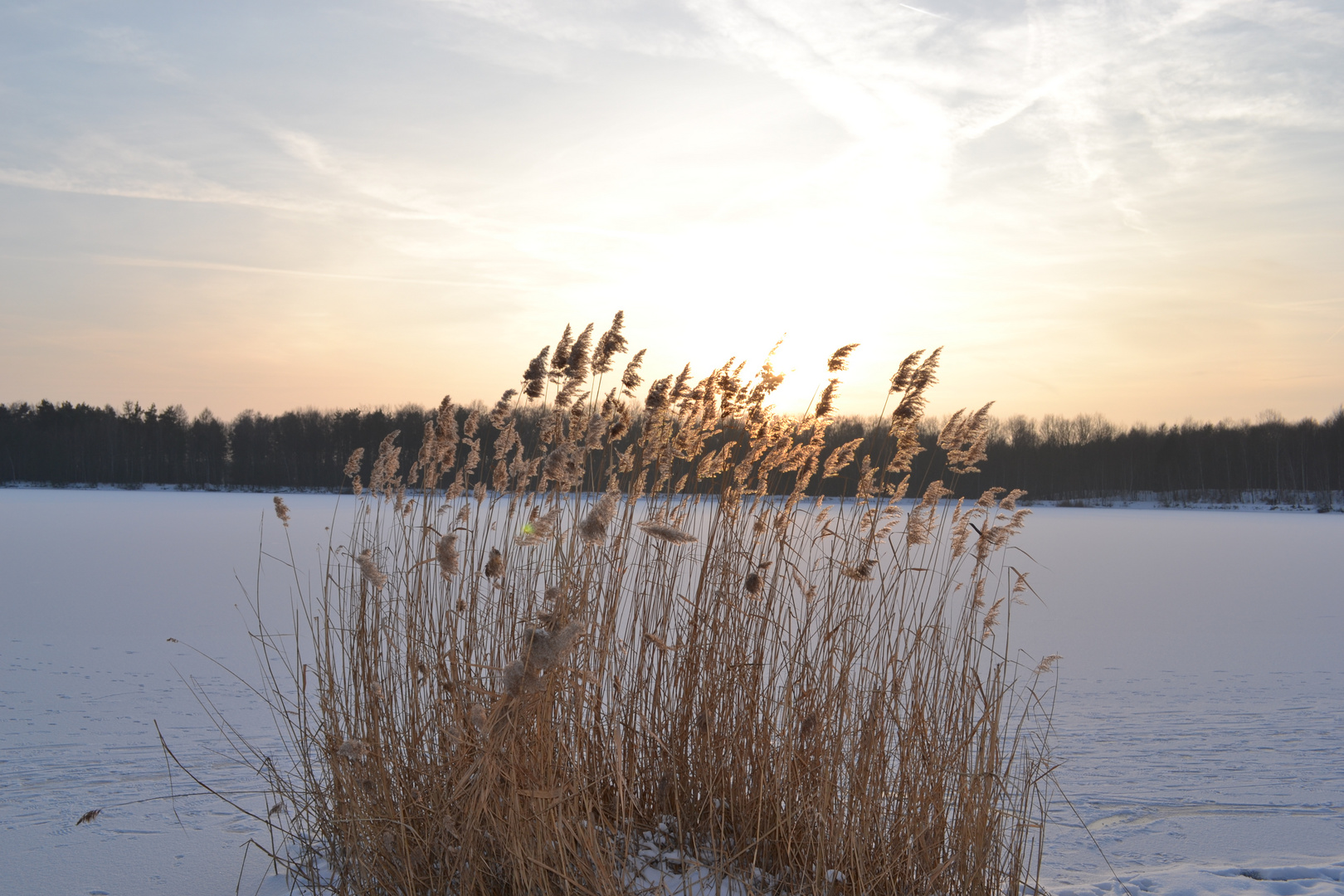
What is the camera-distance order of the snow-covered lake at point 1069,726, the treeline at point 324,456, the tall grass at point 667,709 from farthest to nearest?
the treeline at point 324,456
the snow-covered lake at point 1069,726
the tall grass at point 667,709

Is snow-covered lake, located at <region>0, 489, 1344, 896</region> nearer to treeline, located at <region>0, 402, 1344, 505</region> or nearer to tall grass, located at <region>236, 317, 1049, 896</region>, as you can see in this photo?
tall grass, located at <region>236, 317, 1049, 896</region>

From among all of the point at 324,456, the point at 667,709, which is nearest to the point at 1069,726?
the point at 667,709

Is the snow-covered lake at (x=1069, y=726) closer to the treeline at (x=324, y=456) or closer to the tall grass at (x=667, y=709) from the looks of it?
the tall grass at (x=667, y=709)

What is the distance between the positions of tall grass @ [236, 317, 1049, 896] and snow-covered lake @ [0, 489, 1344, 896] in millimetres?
754

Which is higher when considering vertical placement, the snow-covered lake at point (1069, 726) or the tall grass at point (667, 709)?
the tall grass at point (667, 709)

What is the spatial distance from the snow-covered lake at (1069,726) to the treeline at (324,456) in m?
41.2

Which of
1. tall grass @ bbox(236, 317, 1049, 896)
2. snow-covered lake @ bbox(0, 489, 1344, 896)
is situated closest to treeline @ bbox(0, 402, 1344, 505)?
snow-covered lake @ bbox(0, 489, 1344, 896)

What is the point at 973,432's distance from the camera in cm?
313

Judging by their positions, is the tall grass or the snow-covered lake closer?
the tall grass

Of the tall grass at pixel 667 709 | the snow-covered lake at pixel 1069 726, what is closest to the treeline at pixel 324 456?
the snow-covered lake at pixel 1069 726

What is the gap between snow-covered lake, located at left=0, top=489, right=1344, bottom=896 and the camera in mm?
3463


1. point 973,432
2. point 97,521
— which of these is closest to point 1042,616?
point 973,432

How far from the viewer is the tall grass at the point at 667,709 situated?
8.51 feet

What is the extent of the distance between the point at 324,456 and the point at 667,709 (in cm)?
5448
